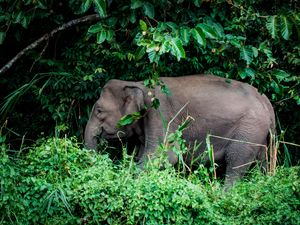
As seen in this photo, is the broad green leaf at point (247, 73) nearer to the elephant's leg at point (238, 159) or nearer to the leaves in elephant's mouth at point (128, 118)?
the elephant's leg at point (238, 159)

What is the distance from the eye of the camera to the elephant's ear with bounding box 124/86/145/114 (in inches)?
325

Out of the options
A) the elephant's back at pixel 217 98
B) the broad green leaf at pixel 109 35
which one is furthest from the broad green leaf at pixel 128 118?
the broad green leaf at pixel 109 35

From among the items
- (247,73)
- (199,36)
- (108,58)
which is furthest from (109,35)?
(108,58)

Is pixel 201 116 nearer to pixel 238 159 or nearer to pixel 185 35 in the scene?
pixel 238 159

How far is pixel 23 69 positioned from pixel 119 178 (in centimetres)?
348

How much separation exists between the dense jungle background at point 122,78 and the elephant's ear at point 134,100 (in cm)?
35

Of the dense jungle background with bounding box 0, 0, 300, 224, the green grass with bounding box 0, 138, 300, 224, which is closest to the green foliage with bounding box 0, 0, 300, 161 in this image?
the dense jungle background with bounding box 0, 0, 300, 224

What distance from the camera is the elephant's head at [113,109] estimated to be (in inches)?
326

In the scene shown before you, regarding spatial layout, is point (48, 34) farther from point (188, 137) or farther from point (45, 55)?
point (188, 137)

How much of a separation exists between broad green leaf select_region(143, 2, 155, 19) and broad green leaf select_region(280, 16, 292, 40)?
1.25 meters

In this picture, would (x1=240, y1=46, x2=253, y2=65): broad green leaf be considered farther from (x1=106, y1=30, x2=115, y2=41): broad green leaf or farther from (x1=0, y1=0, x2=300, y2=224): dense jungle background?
(x1=106, y1=30, x2=115, y2=41): broad green leaf

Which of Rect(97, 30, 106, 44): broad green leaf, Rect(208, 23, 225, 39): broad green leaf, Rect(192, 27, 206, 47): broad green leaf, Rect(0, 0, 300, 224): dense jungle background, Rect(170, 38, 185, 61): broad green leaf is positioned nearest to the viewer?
Rect(0, 0, 300, 224): dense jungle background

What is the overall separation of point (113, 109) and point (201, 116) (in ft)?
3.24

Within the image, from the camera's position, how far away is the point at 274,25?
7242 mm
